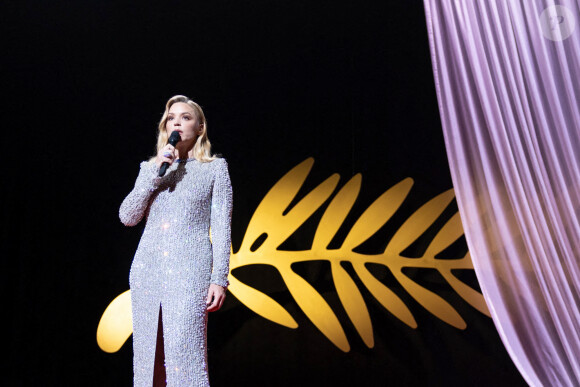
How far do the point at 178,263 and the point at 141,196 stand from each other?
10.3 inches

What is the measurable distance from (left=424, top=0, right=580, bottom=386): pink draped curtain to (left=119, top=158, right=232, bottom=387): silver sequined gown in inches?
31.0

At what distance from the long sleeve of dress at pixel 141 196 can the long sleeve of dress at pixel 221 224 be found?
19 centimetres

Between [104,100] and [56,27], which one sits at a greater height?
[56,27]

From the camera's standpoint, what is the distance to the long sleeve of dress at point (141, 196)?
177 cm

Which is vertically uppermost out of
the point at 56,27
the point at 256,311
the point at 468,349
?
the point at 56,27

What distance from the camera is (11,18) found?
2.84 metres

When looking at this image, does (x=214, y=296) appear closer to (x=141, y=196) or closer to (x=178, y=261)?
(x=178, y=261)

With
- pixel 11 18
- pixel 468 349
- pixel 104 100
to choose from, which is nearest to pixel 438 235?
pixel 468 349

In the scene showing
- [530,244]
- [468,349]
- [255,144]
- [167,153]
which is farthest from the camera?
[255,144]

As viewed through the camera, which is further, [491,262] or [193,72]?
[193,72]

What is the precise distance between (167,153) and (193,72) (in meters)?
1.21

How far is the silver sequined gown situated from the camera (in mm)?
1644

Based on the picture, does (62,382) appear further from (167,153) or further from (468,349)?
(468,349)

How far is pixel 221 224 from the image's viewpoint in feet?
5.75
